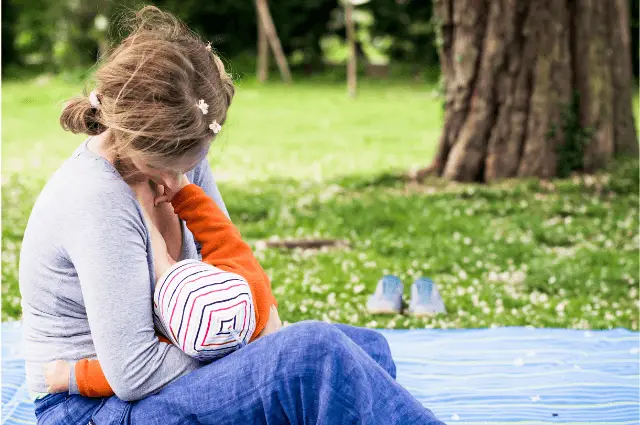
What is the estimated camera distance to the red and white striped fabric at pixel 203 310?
228cm

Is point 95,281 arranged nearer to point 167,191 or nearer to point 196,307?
point 196,307

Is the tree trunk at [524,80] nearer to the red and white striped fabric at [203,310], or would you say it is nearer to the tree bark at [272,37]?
the red and white striped fabric at [203,310]

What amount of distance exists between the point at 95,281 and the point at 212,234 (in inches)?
20.2

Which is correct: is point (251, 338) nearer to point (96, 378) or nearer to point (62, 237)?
point (96, 378)

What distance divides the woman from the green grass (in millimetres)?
315

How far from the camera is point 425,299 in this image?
477cm

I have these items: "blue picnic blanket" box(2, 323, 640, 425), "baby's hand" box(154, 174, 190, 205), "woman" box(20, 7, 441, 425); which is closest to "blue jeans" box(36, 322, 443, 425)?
"woman" box(20, 7, 441, 425)

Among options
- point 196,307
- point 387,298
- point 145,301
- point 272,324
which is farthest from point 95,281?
point 387,298

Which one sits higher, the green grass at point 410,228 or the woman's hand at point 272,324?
the woman's hand at point 272,324

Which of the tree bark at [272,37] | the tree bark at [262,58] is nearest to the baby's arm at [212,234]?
the tree bark at [272,37]

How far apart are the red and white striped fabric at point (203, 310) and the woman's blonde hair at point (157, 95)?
0.34 metres

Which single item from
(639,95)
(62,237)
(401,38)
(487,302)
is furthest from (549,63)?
(401,38)

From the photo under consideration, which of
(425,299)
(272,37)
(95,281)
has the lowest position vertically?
(272,37)

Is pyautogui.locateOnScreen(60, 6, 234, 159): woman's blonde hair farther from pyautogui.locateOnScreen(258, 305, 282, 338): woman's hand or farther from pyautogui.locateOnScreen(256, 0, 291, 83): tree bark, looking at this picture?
pyautogui.locateOnScreen(256, 0, 291, 83): tree bark
